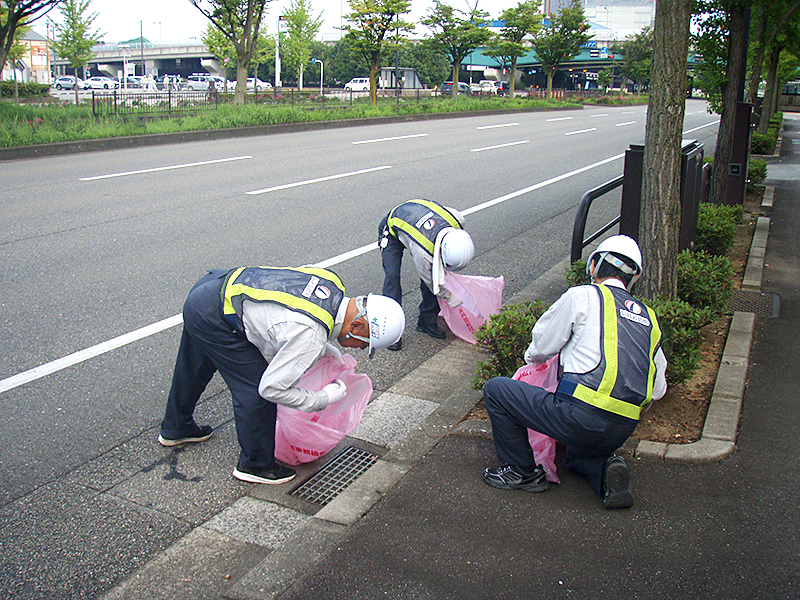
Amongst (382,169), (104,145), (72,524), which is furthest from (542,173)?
(72,524)

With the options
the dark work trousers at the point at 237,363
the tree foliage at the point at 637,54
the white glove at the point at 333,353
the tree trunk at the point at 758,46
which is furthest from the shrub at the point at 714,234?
the tree foliage at the point at 637,54

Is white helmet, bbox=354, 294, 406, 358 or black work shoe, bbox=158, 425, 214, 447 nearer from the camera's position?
white helmet, bbox=354, 294, 406, 358

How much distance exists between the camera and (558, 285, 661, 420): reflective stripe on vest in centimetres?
320

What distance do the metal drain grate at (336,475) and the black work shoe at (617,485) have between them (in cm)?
126

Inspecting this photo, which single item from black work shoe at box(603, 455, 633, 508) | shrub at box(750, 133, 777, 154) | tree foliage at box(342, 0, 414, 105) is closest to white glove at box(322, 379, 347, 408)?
black work shoe at box(603, 455, 633, 508)

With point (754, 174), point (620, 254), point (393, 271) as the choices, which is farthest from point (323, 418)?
point (754, 174)

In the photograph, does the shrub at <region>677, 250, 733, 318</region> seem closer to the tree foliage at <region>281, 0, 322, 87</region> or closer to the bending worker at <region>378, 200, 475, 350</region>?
the bending worker at <region>378, 200, 475, 350</region>

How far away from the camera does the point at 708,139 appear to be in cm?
2383

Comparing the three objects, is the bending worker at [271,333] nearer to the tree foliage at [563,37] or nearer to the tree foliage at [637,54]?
the tree foliage at [563,37]

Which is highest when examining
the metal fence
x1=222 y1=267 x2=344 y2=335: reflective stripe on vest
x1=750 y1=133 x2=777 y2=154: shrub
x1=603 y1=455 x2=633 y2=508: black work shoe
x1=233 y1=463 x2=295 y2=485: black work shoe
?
the metal fence

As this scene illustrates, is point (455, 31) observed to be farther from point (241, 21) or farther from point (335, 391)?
point (335, 391)

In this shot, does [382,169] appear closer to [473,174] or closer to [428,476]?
[473,174]

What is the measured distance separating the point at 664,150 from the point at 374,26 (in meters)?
27.9

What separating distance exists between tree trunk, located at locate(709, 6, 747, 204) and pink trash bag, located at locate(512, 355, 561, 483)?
712 centimetres
